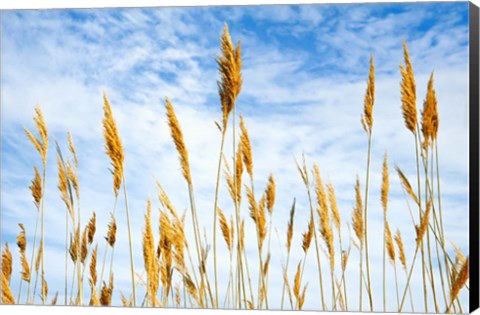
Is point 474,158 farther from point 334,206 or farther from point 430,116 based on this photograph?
point 334,206

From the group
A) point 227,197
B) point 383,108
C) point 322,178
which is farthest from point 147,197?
point 383,108

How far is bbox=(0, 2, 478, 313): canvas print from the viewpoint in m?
6.48

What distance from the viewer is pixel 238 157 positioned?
672 cm

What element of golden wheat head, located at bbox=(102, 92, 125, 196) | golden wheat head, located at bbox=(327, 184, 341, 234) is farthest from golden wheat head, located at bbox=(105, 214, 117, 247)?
golden wheat head, located at bbox=(327, 184, 341, 234)

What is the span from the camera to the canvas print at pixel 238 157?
21.3ft

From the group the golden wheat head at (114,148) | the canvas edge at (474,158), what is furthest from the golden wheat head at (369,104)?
the golden wheat head at (114,148)

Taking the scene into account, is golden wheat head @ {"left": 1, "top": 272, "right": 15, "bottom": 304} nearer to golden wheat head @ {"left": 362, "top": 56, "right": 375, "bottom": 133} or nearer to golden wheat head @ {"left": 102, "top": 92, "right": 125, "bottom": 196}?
golden wheat head @ {"left": 102, "top": 92, "right": 125, "bottom": 196}

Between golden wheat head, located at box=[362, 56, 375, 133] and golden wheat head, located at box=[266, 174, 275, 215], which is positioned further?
golden wheat head, located at box=[266, 174, 275, 215]

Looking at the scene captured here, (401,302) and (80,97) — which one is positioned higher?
(80,97)

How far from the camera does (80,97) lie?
6.95 meters

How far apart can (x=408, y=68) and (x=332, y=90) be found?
439 millimetres

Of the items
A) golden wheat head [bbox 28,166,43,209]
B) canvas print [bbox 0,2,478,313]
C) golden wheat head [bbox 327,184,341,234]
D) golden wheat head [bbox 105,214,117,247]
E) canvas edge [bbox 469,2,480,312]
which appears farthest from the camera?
golden wheat head [bbox 28,166,43,209]

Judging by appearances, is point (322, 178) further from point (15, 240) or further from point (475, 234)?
point (15, 240)

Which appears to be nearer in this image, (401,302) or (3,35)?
(401,302)
